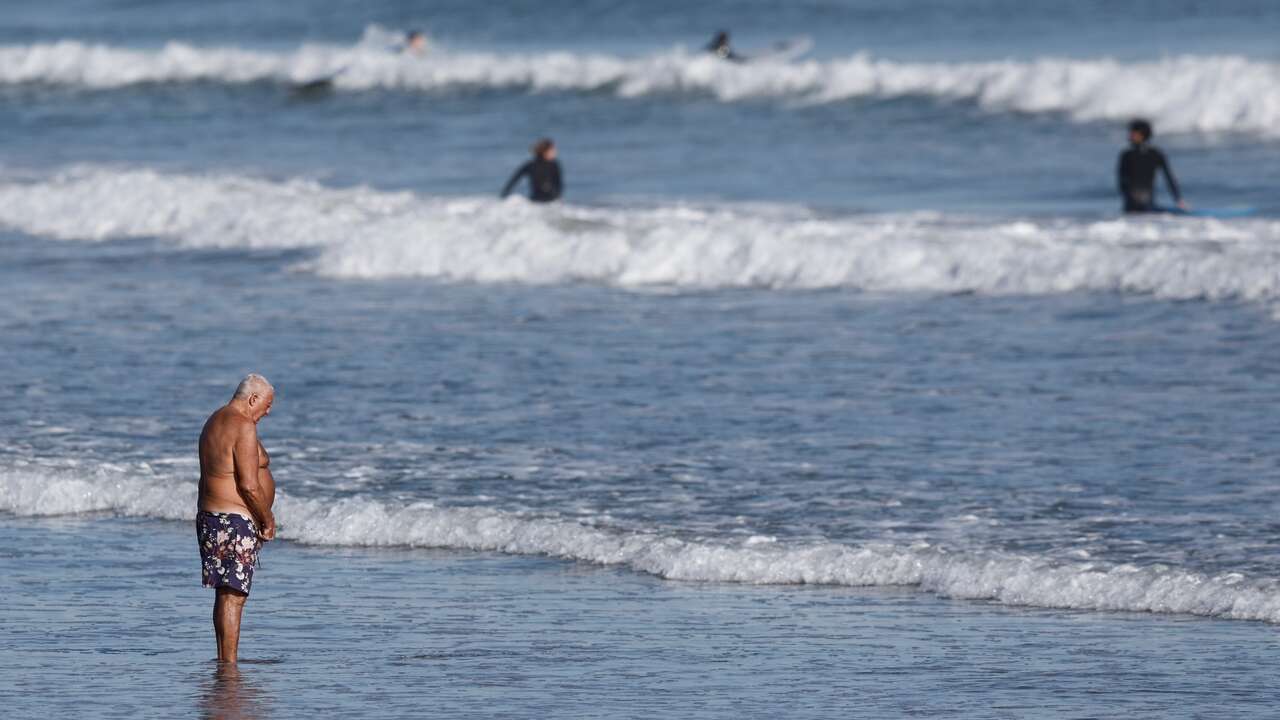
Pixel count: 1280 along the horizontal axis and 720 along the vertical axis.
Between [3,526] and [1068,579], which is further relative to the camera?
[3,526]

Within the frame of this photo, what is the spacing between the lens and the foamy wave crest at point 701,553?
9.91m

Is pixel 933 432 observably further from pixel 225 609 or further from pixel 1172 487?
pixel 225 609

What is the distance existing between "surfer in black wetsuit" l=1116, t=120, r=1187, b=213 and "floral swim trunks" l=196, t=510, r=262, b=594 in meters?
15.8

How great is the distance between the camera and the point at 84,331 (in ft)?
58.9

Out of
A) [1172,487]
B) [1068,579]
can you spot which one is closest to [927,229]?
[1172,487]

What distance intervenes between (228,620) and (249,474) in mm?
660

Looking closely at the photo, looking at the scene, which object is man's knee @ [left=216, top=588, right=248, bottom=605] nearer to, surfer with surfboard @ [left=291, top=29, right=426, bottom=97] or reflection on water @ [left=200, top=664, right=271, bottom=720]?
reflection on water @ [left=200, top=664, right=271, bottom=720]

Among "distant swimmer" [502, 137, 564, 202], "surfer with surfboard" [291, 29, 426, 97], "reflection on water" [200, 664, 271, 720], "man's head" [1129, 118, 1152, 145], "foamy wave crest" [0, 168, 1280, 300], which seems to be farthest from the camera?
"surfer with surfboard" [291, 29, 426, 97]

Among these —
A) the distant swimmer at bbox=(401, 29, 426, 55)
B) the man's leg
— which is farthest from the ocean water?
the distant swimmer at bbox=(401, 29, 426, 55)

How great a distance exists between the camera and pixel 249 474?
8570 mm

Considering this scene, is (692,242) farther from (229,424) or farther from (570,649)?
(229,424)

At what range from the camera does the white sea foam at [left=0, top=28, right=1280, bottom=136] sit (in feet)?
110

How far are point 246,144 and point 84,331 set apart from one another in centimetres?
1773

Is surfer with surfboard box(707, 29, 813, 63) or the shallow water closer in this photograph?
the shallow water
